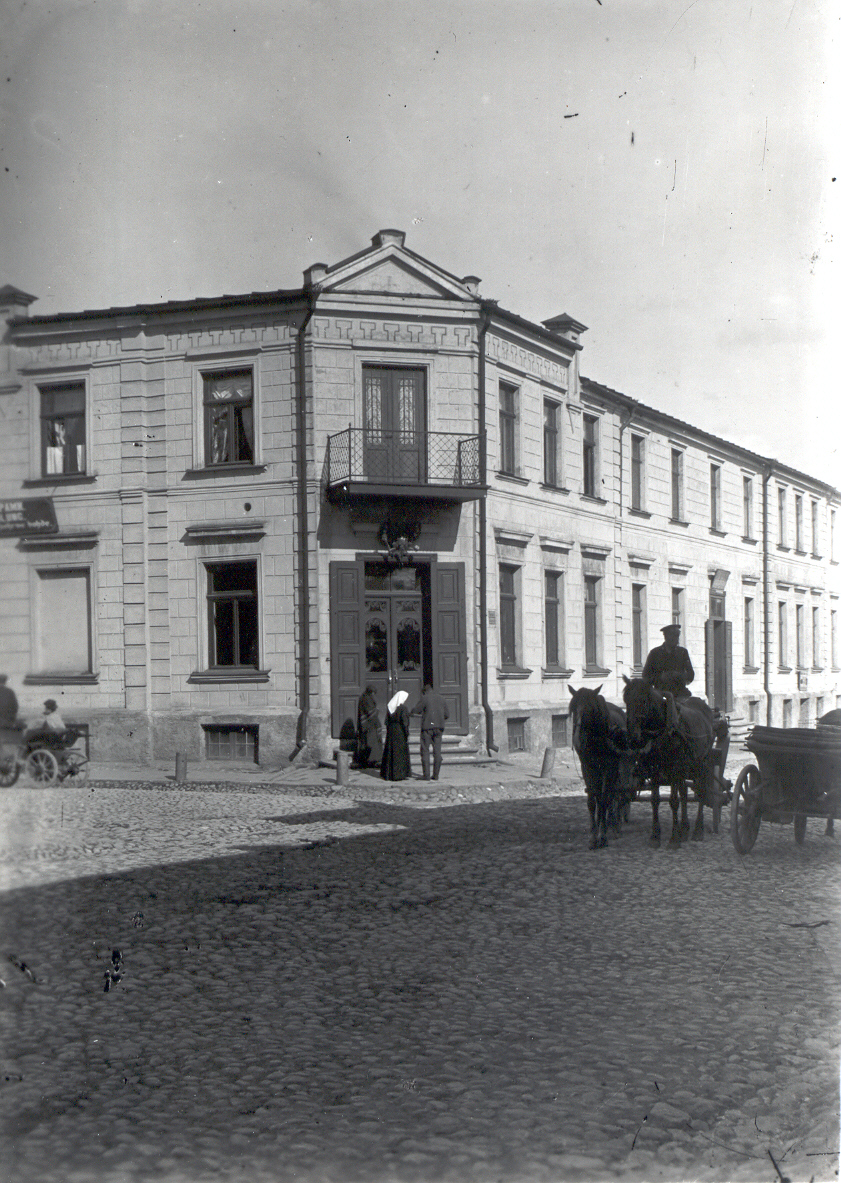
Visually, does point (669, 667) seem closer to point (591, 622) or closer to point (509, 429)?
point (591, 622)

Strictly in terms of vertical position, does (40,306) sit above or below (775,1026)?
above

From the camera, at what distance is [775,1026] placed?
457 centimetres

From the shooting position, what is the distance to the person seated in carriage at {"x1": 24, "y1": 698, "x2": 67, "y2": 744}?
3.62 metres

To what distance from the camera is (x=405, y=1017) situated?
190 inches

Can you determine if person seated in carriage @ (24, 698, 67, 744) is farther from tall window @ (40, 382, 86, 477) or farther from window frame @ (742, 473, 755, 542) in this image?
window frame @ (742, 473, 755, 542)

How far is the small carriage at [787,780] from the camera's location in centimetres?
859

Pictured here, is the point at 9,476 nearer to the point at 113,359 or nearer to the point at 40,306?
the point at 40,306

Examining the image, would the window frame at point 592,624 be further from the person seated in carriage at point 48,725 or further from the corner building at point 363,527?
the person seated in carriage at point 48,725

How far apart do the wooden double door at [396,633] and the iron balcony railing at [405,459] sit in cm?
233

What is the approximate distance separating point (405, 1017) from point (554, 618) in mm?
8137

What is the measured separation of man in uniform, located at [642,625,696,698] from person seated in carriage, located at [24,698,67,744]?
6.80 m

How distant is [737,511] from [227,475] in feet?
15.4

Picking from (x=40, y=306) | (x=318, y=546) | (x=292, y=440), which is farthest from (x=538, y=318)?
(x=318, y=546)

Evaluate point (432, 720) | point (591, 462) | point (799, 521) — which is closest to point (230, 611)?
point (591, 462)
